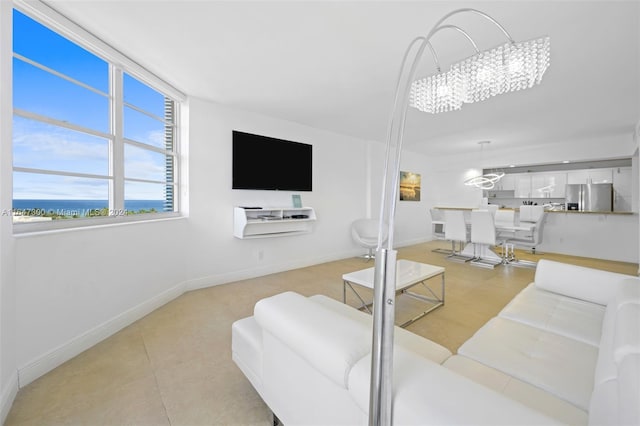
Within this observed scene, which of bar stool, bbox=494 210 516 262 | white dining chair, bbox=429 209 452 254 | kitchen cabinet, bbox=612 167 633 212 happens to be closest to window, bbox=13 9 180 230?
white dining chair, bbox=429 209 452 254

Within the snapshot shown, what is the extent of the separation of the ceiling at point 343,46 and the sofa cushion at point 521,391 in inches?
83.3

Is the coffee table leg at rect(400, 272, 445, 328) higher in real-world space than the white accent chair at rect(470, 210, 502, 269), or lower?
lower

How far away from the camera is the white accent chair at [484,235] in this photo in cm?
467

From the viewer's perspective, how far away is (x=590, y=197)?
5.93 m

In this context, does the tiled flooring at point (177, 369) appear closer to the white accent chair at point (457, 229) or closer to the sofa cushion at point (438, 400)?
the sofa cushion at point (438, 400)

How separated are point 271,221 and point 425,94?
8.23ft

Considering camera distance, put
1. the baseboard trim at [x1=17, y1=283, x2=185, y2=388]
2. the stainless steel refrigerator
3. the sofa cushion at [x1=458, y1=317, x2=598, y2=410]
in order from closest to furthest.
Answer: the sofa cushion at [x1=458, y1=317, x2=598, y2=410]
the baseboard trim at [x1=17, y1=283, x2=185, y2=388]
the stainless steel refrigerator

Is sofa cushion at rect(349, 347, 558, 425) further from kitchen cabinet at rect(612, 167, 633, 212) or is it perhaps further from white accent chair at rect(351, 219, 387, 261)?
kitchen cabinet at rect(612, 167, 633, 212)

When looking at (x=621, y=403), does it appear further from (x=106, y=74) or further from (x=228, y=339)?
(x=106, y=74)

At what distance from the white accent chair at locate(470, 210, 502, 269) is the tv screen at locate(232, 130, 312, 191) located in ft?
9.90

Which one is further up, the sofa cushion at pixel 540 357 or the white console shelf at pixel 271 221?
the white console shelf at pixel 271 221

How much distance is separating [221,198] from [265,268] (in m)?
1.23

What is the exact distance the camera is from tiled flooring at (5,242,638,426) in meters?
1.46

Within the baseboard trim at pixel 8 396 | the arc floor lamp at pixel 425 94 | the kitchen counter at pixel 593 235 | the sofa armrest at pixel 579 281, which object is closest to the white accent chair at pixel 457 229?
the kitchen counter at pixel 593 235
